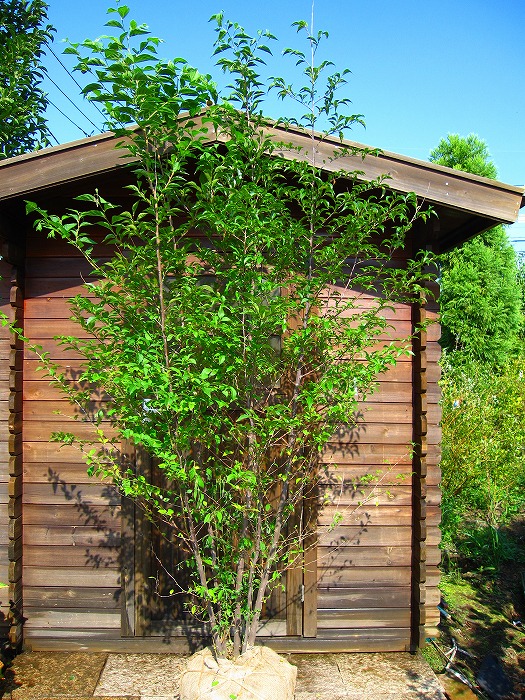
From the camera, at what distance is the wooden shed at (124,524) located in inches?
167

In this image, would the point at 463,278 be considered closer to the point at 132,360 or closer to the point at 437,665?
the point at 437,665

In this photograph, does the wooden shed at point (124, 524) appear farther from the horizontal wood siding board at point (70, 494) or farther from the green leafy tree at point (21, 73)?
the green leafy tree at point (21, 73)

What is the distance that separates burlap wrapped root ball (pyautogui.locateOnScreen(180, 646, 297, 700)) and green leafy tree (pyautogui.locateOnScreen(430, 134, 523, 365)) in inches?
309

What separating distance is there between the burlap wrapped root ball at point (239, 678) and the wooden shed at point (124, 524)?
1.17m

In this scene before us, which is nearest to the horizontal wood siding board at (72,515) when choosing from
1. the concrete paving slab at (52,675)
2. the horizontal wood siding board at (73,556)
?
the horizontal wood siding board at (73,556)

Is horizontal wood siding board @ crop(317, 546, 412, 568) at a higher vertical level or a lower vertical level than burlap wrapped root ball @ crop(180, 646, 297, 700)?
higher

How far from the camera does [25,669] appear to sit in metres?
3.99

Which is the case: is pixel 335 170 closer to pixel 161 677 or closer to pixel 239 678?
pixel 239 678

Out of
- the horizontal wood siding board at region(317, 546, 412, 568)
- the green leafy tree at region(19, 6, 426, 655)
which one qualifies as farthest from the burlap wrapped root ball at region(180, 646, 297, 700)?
the horizontal wood siding board at region(317, 546, 412, 568)

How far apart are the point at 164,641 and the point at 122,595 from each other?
0.44 metres

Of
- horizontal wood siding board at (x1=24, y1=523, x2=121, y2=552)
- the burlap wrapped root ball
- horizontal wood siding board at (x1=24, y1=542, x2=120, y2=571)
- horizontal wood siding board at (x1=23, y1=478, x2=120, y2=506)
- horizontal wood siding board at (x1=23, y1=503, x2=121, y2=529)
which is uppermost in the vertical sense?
horizontal wood siding board at (x1=23, y1=478, x2=120, y2=506)

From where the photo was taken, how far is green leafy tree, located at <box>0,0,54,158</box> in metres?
6.88

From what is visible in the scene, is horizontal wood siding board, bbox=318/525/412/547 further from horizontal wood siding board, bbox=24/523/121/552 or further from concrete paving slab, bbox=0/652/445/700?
horizontal wood siding board, bbox=24/523/121/552

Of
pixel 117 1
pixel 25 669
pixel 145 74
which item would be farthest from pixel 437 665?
pixel 117 1
